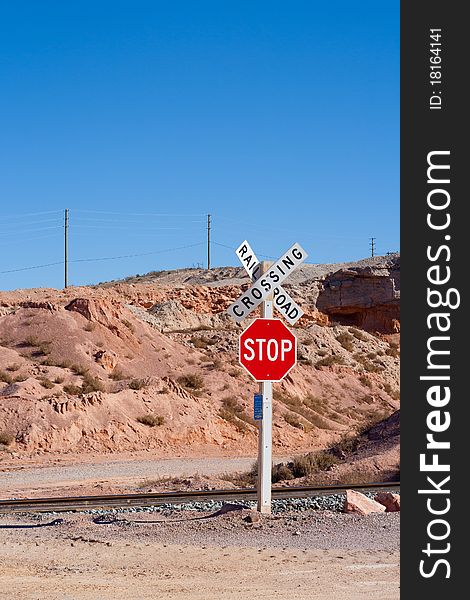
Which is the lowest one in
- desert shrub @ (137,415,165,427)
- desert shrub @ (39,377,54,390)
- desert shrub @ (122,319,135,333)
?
desert shrub @ (137,415,165,427)

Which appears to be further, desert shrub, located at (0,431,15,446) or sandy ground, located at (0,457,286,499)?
desert shrub, located at (0,431,15,446)

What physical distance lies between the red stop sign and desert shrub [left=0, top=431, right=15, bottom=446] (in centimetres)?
1892

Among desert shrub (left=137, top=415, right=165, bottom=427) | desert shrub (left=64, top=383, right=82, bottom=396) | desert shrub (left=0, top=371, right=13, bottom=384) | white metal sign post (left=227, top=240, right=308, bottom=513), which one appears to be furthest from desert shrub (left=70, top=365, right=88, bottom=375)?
white metal sign post (left=227, top=240, right=308, bottom=513)

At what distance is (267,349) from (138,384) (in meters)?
24.1

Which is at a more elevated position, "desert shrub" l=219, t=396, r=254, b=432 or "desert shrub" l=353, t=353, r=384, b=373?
"desert shrub" l=353, t=353, r=384, b=373

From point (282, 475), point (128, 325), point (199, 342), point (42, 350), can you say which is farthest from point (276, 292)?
point (199, 342)

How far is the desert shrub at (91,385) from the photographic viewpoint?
37.8 meters

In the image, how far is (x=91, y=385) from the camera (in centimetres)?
3819

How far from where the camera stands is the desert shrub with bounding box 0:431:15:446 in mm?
31953

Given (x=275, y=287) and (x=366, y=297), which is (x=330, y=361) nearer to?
(x=366, y=297)

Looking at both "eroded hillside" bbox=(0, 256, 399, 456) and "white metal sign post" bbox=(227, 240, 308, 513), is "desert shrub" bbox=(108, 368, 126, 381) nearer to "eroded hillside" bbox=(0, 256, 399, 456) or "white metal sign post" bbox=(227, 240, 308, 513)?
"eroded hillside" bbox=(0, 256, 399, 456)

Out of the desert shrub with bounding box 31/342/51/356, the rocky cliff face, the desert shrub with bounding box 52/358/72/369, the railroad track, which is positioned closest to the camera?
the railroad track

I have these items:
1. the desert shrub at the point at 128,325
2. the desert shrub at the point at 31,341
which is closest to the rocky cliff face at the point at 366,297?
the desert shrub at the point at 128,325

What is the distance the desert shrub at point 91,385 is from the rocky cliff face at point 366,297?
31752mm
